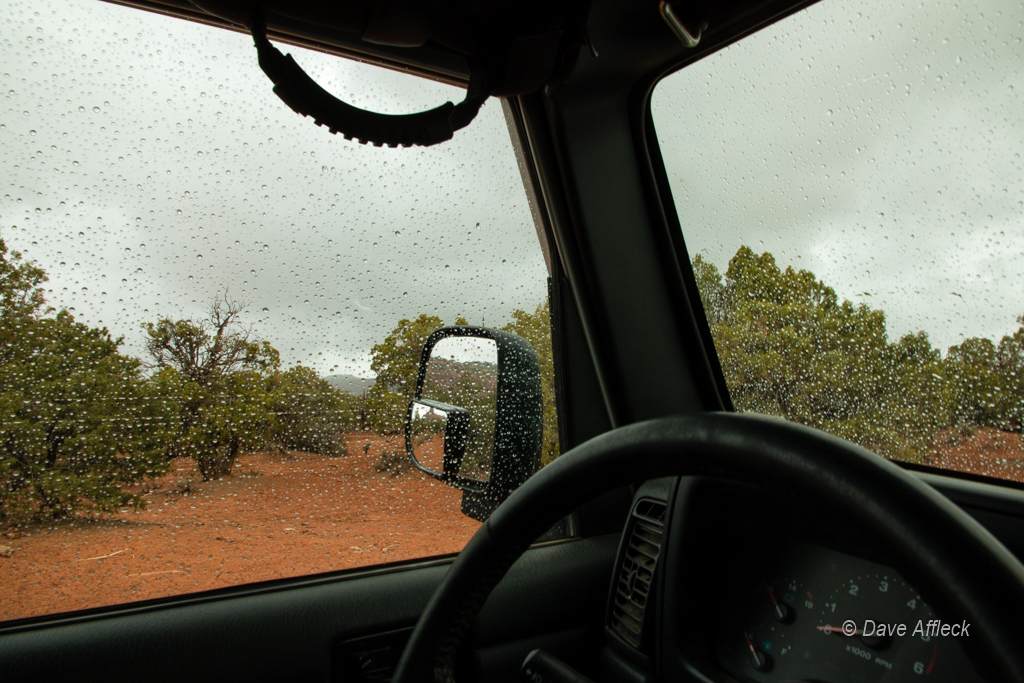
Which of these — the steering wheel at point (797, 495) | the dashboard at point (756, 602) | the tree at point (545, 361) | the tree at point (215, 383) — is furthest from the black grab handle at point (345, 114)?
the dashboard at point (756, 602)

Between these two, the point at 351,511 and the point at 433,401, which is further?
the point at 433,401

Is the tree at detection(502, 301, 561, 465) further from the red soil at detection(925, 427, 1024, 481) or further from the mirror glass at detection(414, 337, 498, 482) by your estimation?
the red soil at detection(925, 427, 1024, 481)

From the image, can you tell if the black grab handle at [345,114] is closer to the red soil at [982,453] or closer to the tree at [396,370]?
the tree at [396,370]

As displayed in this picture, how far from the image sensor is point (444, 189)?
190 centimetres

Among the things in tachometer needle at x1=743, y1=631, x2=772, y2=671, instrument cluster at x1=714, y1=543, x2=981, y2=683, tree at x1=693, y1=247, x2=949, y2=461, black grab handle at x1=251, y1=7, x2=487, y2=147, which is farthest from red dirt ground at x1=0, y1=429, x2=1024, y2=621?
black grab handle at x1=251, y1=7, x2=487, y2=147

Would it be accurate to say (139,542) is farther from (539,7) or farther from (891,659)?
(891,659)

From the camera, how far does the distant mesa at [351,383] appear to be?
171cm

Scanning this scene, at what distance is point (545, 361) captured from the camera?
2236 millimetres

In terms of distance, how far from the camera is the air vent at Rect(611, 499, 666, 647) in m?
1.83

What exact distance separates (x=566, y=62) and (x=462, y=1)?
1.01 ft

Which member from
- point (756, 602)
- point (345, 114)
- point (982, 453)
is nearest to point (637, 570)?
point (756, 602)

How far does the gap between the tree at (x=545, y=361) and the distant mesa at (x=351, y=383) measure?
60 cm

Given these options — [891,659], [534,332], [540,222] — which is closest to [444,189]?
[540,222]

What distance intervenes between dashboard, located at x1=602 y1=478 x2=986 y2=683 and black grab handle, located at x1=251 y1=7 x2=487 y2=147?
1240 millimetres
